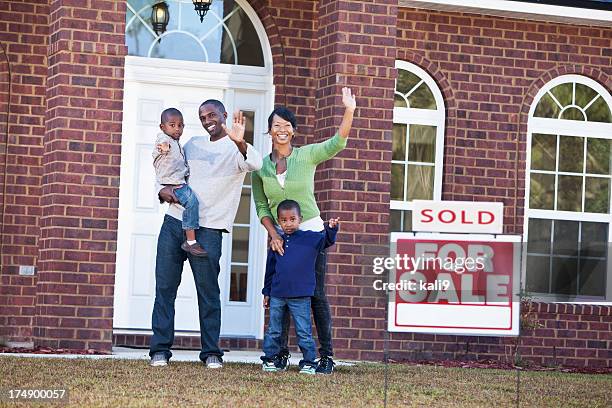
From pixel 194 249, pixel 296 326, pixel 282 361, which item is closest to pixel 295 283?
pixel 296 326

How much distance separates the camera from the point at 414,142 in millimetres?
13672

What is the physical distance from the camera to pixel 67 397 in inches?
296

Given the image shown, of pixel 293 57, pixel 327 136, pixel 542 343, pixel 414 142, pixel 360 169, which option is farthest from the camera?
pixel 542 343

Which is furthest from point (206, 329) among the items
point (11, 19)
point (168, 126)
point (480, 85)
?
point (480, 85)

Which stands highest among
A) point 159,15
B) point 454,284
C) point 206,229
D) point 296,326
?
point 159,15

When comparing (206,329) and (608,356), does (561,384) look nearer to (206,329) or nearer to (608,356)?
(206,329)

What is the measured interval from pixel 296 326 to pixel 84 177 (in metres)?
2.59

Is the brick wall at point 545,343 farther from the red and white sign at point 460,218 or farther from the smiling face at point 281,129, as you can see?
the red and white sign at point 460,218

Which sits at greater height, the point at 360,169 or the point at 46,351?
the point at 360,169

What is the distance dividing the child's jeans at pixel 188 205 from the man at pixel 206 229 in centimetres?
6

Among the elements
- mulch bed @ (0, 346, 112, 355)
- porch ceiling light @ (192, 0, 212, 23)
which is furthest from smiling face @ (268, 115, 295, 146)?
porch ceiling light @ (192, 0, 212, 23)

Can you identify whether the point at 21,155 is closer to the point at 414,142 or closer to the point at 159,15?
the point at 159,15

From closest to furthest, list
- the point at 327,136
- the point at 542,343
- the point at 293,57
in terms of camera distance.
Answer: the point at 327,136 < the point at 293,57 < the point at 542,343

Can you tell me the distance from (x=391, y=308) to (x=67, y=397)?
78.4 inches
